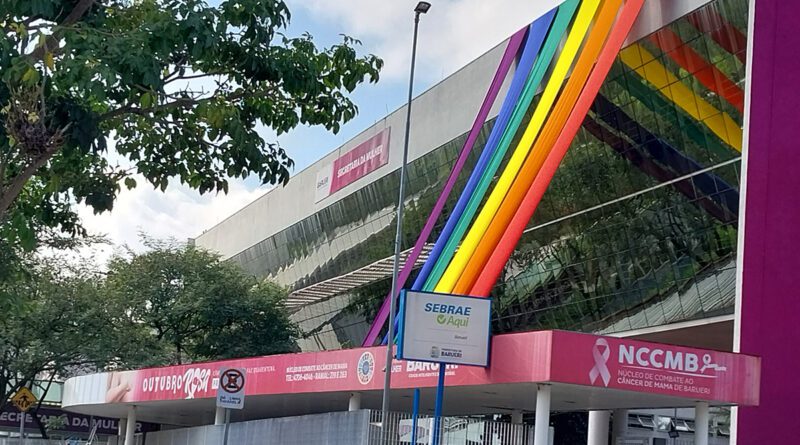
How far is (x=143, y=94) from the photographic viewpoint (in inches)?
519

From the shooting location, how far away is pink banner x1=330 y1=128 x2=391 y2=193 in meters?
47.9

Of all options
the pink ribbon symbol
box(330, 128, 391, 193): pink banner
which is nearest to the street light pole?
the pink ribbon symbol

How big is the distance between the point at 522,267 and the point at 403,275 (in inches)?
175

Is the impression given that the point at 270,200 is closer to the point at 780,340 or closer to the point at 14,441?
the point at 14,441

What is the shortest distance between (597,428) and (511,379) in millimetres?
13752

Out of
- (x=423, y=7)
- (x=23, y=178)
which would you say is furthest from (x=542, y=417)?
(x=23, y=178)

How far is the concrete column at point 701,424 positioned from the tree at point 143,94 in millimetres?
12510

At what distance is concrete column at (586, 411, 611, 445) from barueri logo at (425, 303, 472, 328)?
13811mm

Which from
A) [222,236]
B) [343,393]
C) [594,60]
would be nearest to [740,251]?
[594,60]

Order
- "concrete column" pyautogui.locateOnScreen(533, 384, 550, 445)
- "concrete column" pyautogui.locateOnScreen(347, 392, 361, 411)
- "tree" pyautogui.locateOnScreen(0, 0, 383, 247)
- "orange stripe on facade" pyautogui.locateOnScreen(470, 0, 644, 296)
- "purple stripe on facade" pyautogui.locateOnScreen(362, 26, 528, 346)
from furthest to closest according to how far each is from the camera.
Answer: "purple stripe on facade" pyautogui.locateOnScreen(362, 26, 528, 346) < "orange stripe on facade" pyautogui.locateOnScreen(470, 0, 644, 296) < "concrete column" pyautogui.locateOnScreen(347, 392, 361, 411) < "concrete column" pyautogui.locateOnScreen(533, 384, 550, 445) < "tree" pyautogui.locateOnScreen(0, 0, 383, 247)

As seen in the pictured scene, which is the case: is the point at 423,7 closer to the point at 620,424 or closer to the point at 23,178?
the point at 23,178

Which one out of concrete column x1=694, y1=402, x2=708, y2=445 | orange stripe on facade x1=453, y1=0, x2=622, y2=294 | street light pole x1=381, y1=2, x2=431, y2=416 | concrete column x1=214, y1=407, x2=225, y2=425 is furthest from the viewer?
concrete column x1=214, y1=407, x2=225, y2=425

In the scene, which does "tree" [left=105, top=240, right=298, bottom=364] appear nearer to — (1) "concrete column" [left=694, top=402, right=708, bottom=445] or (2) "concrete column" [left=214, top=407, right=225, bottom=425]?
(2) "concrete column" [left=214, top=407, right=225, bottom=425]

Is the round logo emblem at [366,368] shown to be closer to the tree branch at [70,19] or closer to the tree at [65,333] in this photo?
the tree branch at [70,19]
